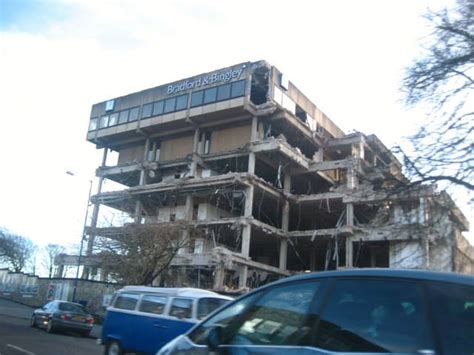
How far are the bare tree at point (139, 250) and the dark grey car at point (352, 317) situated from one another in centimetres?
2600

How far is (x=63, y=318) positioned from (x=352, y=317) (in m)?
19.3

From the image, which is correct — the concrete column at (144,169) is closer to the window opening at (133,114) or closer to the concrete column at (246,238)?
the window opening at (133,114)

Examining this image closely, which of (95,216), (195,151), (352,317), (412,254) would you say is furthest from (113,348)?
(95,216)

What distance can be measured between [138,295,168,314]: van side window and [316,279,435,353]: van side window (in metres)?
8.29

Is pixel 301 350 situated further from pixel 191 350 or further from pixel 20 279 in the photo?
pixel 20 279

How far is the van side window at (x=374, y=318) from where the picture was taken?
125 inches

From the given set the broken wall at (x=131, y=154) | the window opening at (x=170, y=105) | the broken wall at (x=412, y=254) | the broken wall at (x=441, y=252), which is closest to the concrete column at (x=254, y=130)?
the window opening at (x=170, y=105)

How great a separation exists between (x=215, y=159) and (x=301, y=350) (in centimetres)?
4569

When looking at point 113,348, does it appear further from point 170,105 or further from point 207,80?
point 170,105

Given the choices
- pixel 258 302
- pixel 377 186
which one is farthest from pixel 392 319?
pixel 377 186

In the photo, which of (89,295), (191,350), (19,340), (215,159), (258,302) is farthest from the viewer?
(215,159)

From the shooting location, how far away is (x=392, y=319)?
3326 mm

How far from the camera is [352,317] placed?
11.7 ft

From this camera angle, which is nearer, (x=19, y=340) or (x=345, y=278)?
(x=345, y=278)
